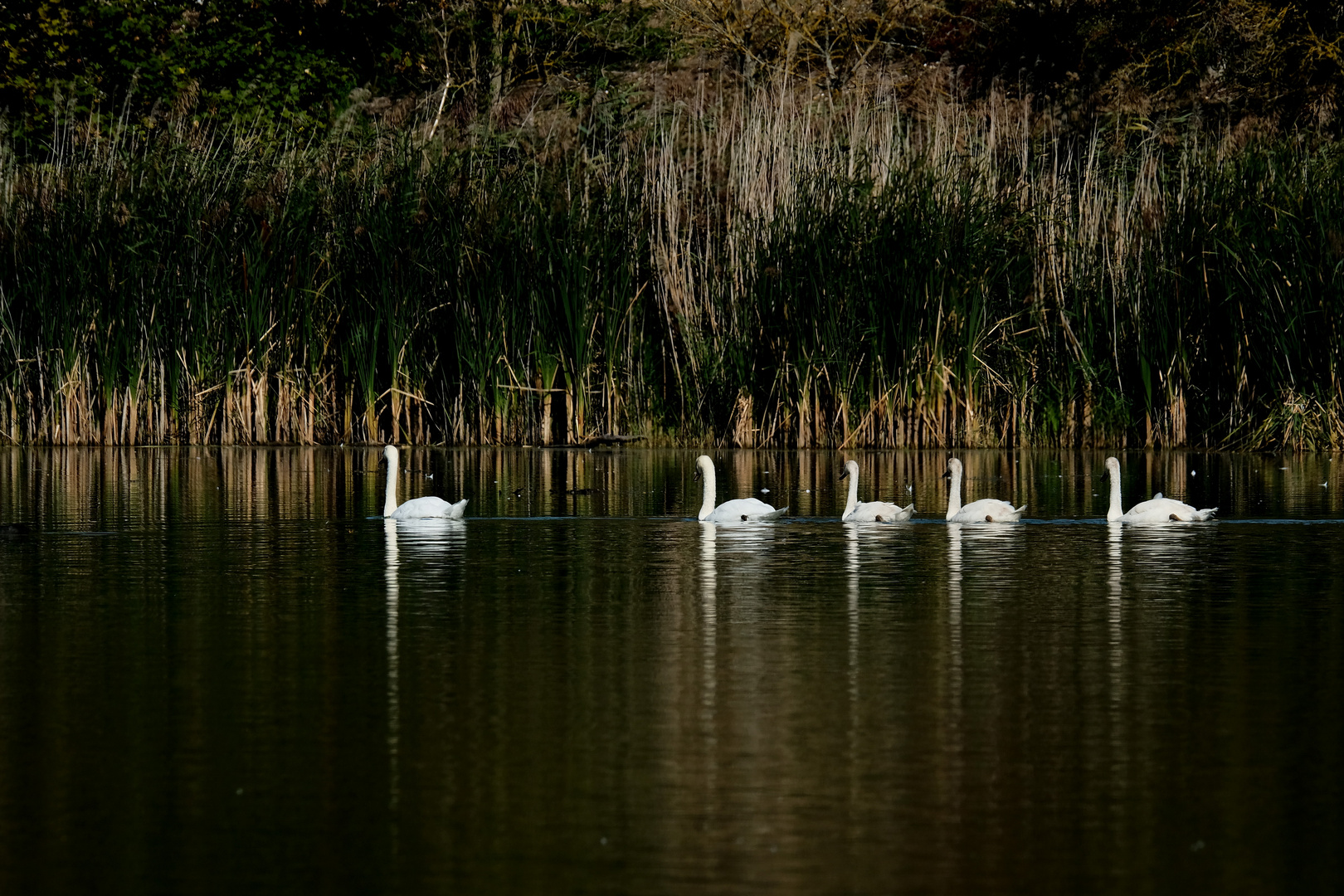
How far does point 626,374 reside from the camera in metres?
23.3

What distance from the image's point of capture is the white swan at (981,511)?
14156 millimetres

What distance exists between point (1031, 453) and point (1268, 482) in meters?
4.76

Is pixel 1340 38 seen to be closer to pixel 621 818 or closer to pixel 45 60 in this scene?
pixel 45 60

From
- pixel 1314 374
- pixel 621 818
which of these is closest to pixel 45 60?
pixel 1314 374

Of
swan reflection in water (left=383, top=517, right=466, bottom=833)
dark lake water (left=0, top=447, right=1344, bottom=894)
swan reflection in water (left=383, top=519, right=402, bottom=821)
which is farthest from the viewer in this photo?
swan reflection in water (left=383, top=517, right=466, bottom=833)

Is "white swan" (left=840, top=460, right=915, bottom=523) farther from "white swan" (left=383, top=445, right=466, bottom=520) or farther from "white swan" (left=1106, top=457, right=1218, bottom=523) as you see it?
"white swan" (left=383, top=445, right=466, bottom=520)

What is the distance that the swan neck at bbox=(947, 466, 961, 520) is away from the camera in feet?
47.8

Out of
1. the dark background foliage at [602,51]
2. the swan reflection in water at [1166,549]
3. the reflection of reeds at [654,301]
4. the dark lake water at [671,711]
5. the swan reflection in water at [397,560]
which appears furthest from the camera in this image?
the dark background foliage at [602,51]

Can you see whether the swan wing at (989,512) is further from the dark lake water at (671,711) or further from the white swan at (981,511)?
the dark lake water at (671,711)

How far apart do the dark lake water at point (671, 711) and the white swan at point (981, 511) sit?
0.30 m

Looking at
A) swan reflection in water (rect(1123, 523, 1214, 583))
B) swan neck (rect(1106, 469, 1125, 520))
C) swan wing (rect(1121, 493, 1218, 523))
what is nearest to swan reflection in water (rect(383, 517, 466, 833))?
swan reflection in water (rect(1123, 523, 1214, 583))

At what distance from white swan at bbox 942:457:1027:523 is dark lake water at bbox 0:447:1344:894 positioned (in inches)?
12.0

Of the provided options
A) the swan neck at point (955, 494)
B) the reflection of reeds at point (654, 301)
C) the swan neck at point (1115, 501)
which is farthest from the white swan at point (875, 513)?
the reflection of reeds at point (654, 301)

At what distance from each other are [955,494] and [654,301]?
9455mm
